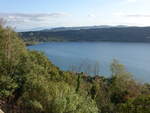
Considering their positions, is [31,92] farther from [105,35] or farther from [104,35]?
[104,35]

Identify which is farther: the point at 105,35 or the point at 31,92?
the point at 105,35

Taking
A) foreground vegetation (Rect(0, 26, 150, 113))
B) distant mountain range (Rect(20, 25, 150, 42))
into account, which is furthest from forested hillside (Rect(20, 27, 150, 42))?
foreground vegetation (Rect(0, 26, 150, 113))

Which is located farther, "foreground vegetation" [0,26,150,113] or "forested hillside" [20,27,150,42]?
"forested hillside" [20,27,150,42]

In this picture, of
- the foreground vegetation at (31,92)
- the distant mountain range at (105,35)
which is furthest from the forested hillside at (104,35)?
the foreground vegetation at (31,92)

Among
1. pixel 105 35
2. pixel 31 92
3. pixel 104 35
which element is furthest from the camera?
pixel 104 35

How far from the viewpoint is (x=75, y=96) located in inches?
452

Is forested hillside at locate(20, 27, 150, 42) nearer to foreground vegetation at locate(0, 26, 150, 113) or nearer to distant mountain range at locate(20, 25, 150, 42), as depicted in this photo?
distant mountain range at locate(20, 25, 150, 42)

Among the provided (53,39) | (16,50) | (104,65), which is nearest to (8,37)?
(16,50)

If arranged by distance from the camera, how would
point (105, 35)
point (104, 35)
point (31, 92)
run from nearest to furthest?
1. point (31, 92)
2. point (105, 35)
3. point (104, 35)

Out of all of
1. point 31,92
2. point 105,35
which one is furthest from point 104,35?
point 31,92

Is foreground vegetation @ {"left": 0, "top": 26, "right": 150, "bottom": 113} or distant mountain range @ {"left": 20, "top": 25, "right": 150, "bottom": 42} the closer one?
foreground vegetation @ {"left": 0, "top": 26, "right": 150, "bottom": 113}

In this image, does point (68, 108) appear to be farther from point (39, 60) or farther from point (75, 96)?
point (39, 60)

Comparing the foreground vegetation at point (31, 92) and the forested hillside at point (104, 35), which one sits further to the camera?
the forested hillside at point (104, 35)

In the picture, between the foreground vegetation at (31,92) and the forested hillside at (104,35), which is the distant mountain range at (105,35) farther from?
the foreground vegetation at (31,92)
